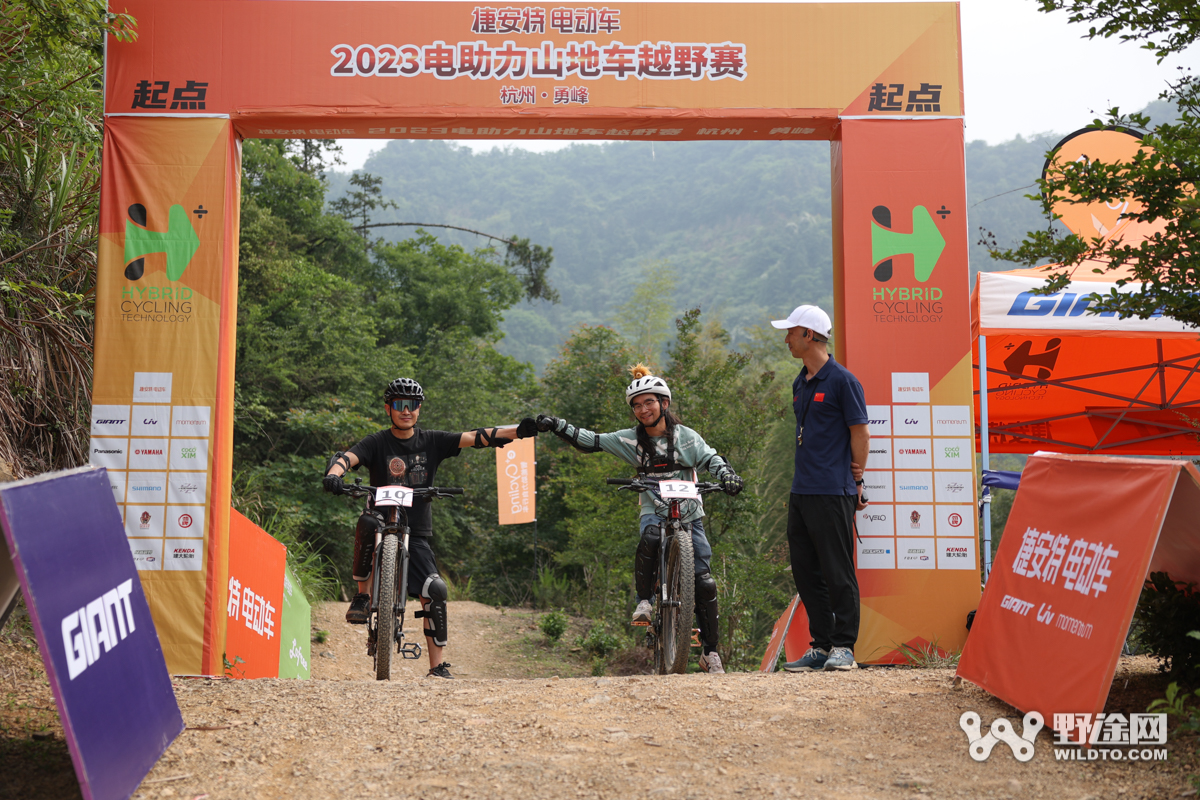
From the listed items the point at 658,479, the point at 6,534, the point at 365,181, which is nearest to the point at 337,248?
the point at 365,181

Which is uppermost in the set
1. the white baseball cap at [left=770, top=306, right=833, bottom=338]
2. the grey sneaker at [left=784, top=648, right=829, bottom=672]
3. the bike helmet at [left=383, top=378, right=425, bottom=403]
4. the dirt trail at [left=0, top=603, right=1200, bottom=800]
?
the white baseball cap at [left=770, top=306, right=833, bottom=338]

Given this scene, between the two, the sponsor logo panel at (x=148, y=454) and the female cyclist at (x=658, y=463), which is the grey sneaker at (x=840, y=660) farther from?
the sponsor logo panel at (x=148, y=454)

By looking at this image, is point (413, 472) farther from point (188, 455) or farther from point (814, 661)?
point (814, 661)

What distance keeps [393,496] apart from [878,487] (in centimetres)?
309

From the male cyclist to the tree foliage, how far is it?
9.83 ft

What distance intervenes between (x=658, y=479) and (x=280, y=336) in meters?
14.1

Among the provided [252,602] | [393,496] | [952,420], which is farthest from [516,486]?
[393,496]

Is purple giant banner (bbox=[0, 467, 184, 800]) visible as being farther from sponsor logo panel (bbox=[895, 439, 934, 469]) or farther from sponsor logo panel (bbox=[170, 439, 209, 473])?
sponsor logo panel (bbox=[895, 439, 934, 469])

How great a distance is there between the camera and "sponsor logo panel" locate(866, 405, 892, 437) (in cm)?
575

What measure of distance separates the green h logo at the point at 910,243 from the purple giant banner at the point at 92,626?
476cm

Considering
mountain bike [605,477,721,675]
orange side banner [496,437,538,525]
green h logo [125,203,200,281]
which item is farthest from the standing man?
orange side banner [496,437,538,525]

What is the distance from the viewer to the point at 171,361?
5664mm

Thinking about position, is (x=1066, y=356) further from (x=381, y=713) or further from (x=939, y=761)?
(x=381, y=713)

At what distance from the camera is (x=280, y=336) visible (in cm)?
1722
